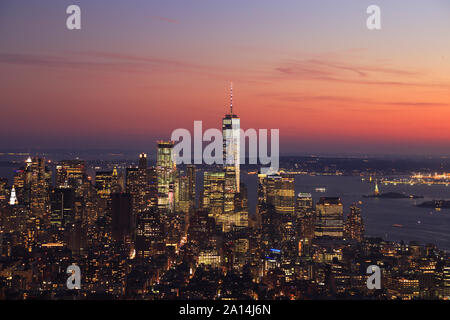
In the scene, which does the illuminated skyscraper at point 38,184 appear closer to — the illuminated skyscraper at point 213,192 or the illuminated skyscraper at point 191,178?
the illuminated skyscraper at point 213,192

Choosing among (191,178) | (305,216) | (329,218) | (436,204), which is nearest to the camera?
(329,218)

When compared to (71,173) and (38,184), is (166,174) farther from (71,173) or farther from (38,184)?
(38,184)

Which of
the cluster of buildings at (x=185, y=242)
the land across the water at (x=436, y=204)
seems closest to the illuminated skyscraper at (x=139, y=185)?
the cluster of buildings at (x=185, y=242)

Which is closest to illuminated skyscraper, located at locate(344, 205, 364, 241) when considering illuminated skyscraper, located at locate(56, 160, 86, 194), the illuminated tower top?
illuminated skyscraper, located at locate(56, 160, 86, 194)

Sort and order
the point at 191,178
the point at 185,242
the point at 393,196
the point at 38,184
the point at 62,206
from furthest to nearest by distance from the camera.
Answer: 1. the point at 393,196
2. the point at 191,178
3. the point at 38,184
4. the point at 62,206
5. the point at 185,242

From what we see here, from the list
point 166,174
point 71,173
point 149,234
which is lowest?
point 149,234

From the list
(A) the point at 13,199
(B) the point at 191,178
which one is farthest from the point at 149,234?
(B) the point at 191,178
